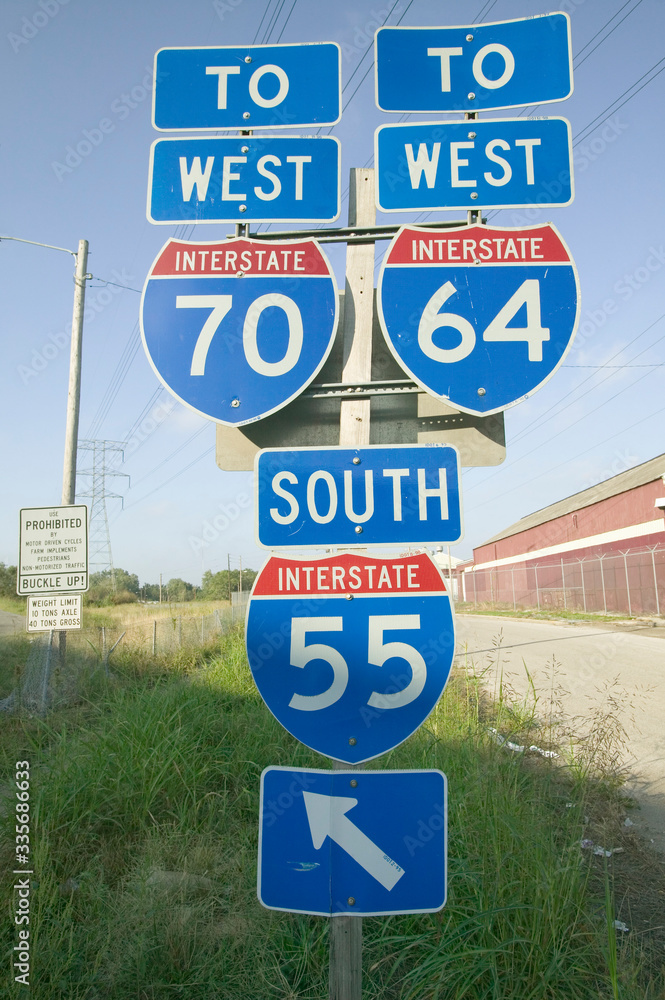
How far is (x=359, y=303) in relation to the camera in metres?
2.05

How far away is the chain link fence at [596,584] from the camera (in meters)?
21.3

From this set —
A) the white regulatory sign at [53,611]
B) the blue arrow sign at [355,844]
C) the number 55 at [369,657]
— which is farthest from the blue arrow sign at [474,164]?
the white regulatory sign at [53,611]

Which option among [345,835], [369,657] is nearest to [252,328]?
[369,657]

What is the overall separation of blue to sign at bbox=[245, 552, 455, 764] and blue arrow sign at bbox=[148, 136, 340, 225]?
1.12 m

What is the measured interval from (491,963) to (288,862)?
3.55 feet

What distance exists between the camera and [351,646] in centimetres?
175

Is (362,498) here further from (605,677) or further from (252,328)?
(605,677)

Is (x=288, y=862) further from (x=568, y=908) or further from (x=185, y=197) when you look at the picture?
(x=185, y=197)

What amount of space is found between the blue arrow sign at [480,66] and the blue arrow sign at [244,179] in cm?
31

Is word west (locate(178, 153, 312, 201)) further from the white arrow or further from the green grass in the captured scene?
the green grass

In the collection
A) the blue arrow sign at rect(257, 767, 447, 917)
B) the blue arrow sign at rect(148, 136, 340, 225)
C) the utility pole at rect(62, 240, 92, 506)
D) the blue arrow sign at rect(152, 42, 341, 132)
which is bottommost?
the blue arrow sign at rect(257, 767, 447, 917)

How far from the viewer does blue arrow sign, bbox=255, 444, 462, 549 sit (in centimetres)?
178

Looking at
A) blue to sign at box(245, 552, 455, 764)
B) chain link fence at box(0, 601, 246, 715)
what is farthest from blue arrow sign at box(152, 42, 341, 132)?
chain link fence at box(0, 601, 246, 715)

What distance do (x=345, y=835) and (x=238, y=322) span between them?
142 centimetres
